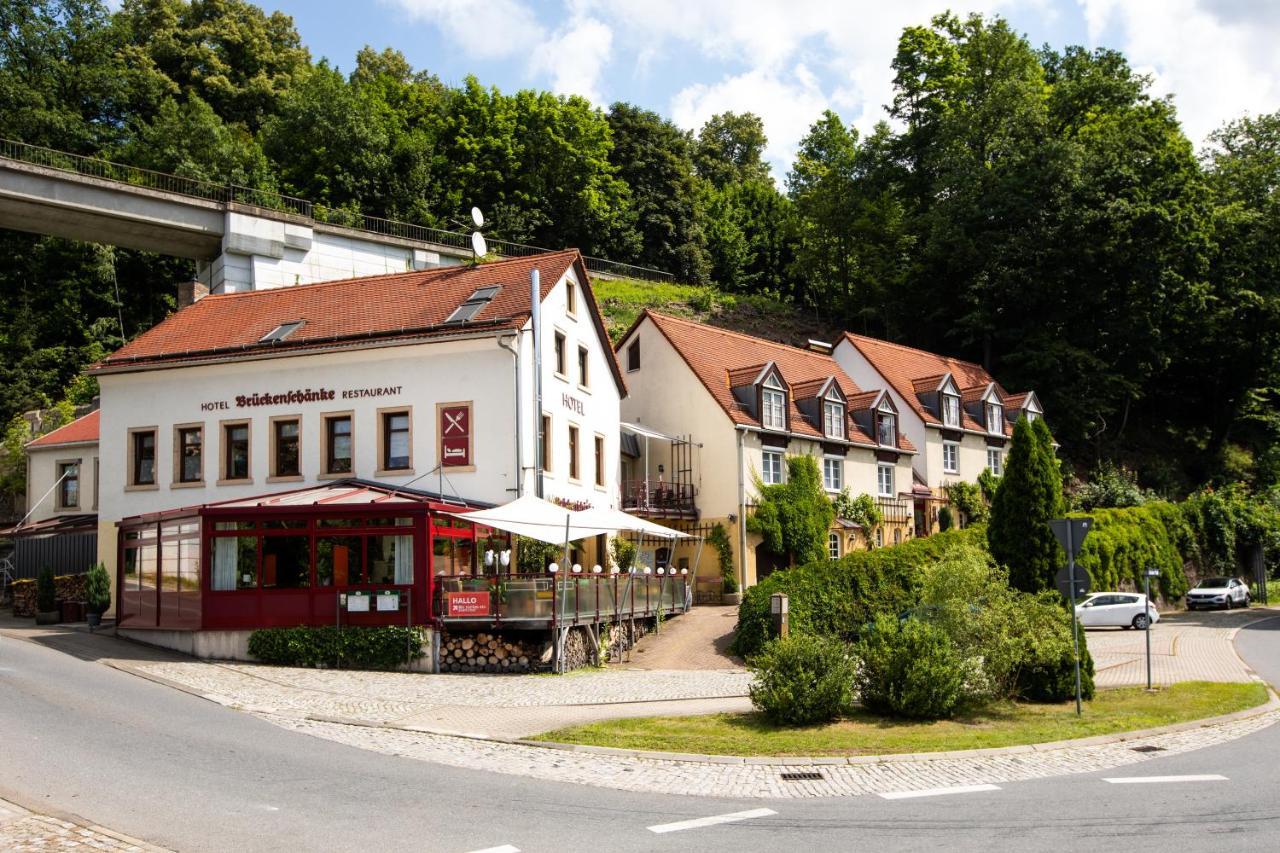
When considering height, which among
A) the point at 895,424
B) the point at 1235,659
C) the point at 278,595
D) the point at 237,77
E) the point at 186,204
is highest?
the point at 237,77

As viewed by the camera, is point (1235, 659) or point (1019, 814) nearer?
point (1019, 814)

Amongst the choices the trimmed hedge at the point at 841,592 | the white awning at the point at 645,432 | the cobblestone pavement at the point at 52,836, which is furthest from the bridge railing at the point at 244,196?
the cobblestone pavement at the point at 52,836

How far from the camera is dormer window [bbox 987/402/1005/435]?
5081 cm

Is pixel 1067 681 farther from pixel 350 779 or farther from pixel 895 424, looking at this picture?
pixel 895 424

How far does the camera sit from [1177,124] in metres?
61.0

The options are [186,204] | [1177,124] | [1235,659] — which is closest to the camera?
[1235,659]

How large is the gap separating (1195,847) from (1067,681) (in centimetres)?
966

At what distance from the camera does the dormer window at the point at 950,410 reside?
156 ft

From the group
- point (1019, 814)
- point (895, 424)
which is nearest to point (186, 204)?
point (895, 424)

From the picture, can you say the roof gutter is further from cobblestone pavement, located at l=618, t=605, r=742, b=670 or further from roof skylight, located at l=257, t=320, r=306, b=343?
cobblestone pavement, located at l=618, t=605, r=742, b=670

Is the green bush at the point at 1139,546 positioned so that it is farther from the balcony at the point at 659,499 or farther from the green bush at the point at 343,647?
the green bush at the point at 343,647

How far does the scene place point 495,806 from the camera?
11383 millimetres

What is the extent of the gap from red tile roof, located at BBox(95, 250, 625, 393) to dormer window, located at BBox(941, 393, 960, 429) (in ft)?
63.7

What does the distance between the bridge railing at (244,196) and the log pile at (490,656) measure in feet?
85.1
